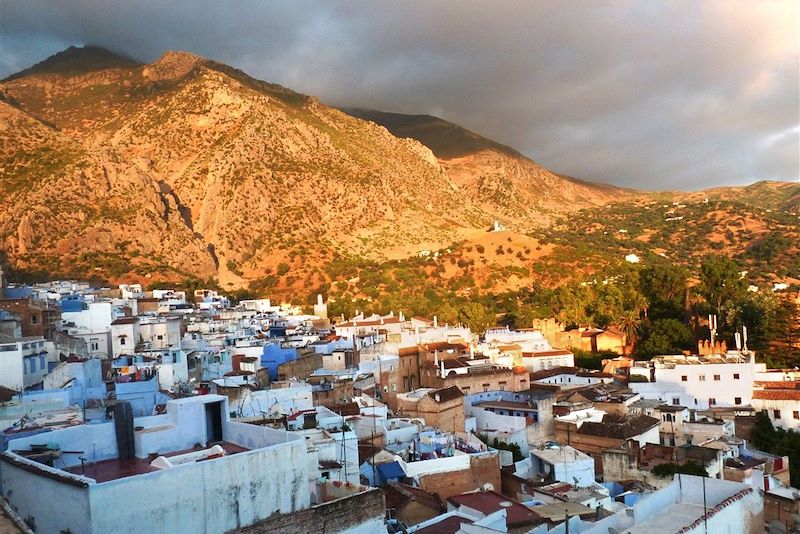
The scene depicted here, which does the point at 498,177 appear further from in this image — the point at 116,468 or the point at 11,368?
the point at 116,468

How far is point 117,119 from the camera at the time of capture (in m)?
96.2

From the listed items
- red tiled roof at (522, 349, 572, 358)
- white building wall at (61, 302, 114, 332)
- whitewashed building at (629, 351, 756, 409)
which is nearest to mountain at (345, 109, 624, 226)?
red tiled roof at (522, 349, 572, 358)

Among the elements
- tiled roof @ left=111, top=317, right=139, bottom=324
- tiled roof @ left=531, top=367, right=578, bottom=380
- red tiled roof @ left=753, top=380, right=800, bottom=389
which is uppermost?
tiled roof @ left=111, top=317, right=139, bottom=324

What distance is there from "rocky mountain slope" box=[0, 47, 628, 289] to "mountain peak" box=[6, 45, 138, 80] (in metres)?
0.36

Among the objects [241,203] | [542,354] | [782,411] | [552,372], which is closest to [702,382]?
[782,411]

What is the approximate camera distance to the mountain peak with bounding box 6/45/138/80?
373 feet

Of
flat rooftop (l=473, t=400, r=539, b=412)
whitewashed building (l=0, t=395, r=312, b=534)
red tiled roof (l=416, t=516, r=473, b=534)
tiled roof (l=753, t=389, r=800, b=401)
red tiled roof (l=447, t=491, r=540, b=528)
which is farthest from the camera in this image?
tiled roof (l=753, t=389, r=800, b=401)

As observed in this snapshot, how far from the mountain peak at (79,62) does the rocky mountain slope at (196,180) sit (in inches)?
14.1

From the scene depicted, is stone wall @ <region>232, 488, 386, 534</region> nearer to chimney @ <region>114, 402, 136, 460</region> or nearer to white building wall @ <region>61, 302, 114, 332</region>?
chimney @ <region>114, 402, 136, 460</region>

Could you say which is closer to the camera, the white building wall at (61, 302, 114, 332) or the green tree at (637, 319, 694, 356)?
the white building wall at (61, 302, 114, 332)

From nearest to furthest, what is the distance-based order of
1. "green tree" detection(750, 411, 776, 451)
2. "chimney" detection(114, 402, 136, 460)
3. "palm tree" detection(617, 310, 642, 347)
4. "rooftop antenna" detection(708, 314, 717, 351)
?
1. "chimney" detection(114, 402, 136, 460)
2. "green tree" detection(750, 411, 776, 451)
3. "rooftop antenna" detection(708, 314, 717, 351)
4. "palm tree" detection(617, 310, 642, 347)

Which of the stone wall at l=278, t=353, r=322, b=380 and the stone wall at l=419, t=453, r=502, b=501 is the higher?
the stone wall at l=278, t=353, r=322, b=380

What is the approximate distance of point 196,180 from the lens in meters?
86.4

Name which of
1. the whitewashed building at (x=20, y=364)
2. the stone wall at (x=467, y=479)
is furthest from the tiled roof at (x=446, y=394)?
the whitewashed building at (x=20, y=364)
